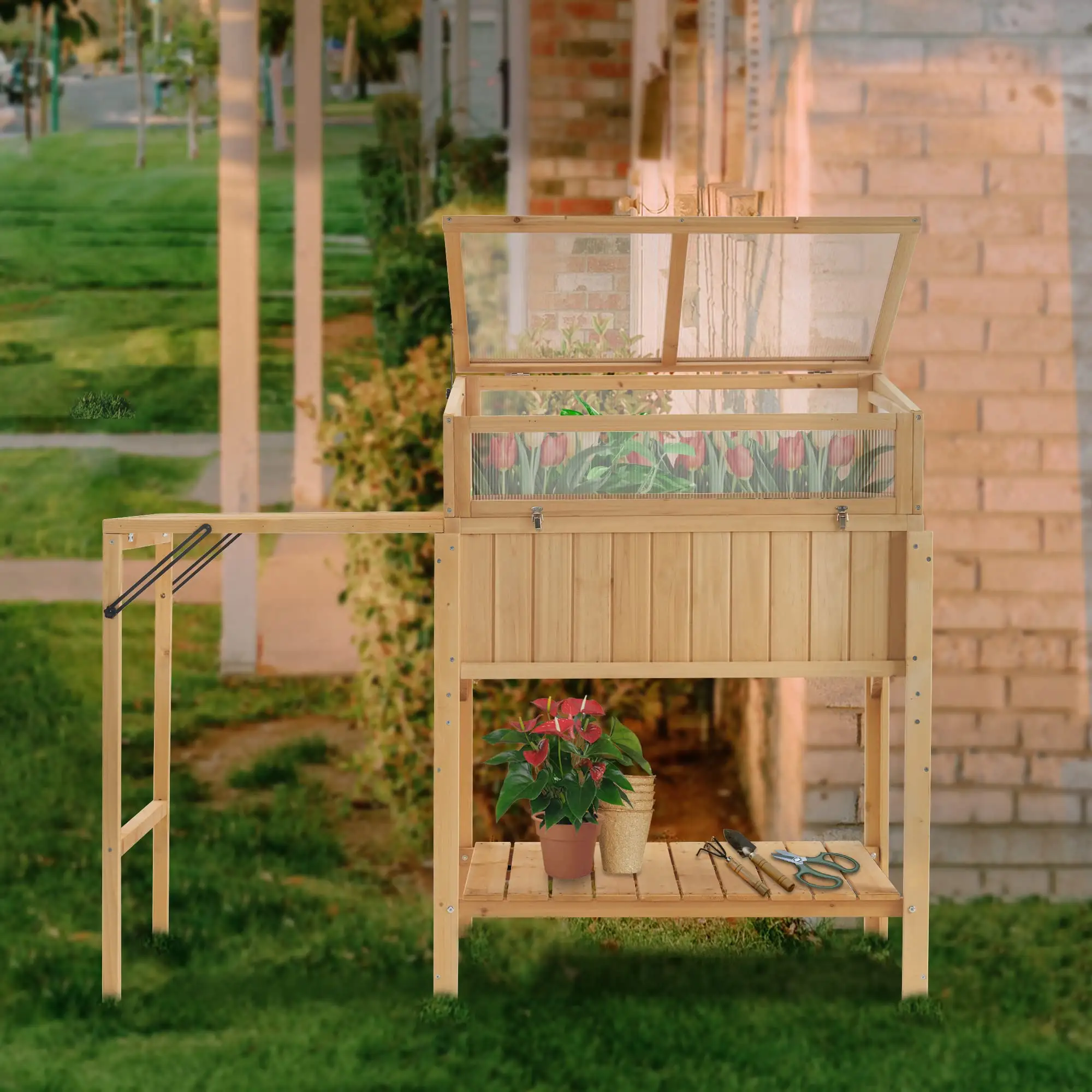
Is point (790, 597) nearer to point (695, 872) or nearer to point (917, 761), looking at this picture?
point (917, 761)

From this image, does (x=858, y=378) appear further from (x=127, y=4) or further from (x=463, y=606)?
(x=127, y=4)

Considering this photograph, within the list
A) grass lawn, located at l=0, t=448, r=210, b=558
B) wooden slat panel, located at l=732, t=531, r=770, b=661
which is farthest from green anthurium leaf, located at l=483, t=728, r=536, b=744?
grass lawn, located at l=0, t=448, r=210, b=558

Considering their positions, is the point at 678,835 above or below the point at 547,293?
below

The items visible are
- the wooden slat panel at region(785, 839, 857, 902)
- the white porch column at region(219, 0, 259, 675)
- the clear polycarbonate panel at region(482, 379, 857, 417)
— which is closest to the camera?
the wooden slat panel at region(785, 839, 857, 902)

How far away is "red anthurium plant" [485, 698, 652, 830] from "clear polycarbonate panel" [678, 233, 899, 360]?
93 cm

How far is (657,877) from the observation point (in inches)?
135

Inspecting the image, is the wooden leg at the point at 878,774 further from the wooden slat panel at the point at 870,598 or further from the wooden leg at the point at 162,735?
the wooden leg at the point at 162,735

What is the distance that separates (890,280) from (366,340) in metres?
A: 4.41

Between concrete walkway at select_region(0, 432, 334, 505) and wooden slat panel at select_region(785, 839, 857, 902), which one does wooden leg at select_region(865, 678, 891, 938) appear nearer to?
wooden slat panel at select_region(785, 839, 857, 902)

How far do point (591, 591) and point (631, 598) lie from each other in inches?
3.3

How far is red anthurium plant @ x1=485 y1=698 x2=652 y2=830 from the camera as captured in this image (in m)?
3.36

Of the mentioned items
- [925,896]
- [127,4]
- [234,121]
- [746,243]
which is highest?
[127,4]

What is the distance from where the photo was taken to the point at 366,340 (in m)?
7.62

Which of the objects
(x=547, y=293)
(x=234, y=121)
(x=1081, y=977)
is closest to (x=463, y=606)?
(x=547, y=293)
